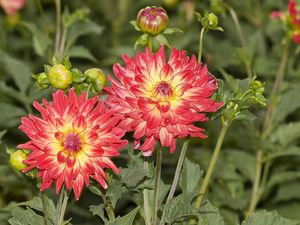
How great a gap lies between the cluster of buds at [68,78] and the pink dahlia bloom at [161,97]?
37mm

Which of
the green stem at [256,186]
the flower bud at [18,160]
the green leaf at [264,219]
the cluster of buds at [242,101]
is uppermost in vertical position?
the cluster of buds at [242,101]

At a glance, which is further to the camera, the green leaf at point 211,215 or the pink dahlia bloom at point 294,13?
the pink dahlia bloom at point 294,13

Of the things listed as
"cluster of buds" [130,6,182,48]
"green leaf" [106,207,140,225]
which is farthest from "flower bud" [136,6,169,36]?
"green leaf" [106,207,140,225]

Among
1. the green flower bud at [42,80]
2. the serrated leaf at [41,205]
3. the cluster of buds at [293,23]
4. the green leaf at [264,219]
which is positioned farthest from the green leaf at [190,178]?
the cluster of buds at [293,23]

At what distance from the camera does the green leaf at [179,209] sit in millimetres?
1380

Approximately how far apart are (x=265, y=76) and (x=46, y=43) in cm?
102

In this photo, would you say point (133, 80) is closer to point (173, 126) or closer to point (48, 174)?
point (173, 126)

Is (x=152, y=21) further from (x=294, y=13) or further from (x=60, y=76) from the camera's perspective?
(x=294, y=13)

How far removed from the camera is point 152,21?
4.66ft

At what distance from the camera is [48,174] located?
130cm

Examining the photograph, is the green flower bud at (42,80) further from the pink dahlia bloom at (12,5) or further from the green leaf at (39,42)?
the pink dahlia bloom at (12,5)

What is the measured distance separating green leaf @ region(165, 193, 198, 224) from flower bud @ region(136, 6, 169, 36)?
32 cm

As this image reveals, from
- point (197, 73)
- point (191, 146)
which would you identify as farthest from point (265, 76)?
point (197, 73)

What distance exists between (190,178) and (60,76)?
0.42 metres
